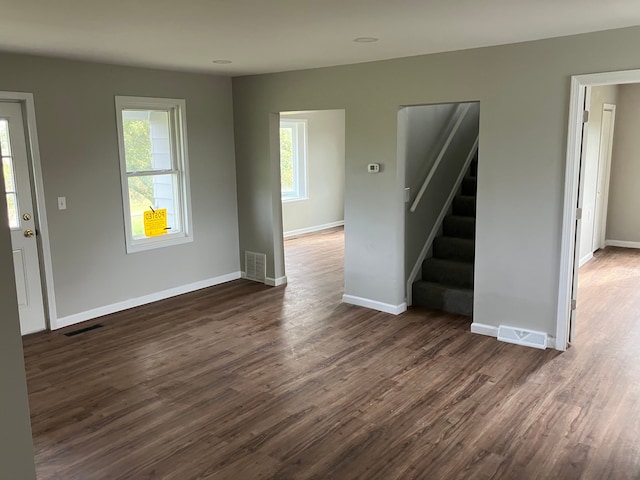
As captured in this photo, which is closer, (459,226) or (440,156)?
(440,156)

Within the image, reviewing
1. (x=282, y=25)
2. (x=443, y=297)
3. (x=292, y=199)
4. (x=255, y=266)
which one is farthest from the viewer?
(x=292, y=199)

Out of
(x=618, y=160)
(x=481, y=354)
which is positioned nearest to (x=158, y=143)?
(x=481, y=354)

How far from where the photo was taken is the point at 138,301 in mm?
5449

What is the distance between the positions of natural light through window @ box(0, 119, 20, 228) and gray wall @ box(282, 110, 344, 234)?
506 centimetres

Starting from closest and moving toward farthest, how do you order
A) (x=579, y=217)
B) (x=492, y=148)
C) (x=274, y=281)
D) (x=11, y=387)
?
(x=11, y=387), (x=579, y=217), (x=492, y=148), (x=274, y=281)

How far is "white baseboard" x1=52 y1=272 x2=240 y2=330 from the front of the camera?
16.1 feet

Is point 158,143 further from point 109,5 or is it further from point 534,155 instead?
point 534,155

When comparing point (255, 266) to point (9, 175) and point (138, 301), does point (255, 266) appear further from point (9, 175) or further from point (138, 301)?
point (9, 175)

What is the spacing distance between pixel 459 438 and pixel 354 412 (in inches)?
25.3

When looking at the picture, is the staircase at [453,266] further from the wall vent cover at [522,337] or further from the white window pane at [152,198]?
the white window pane at [152,198]

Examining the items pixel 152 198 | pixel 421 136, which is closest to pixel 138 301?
pixel 152 198

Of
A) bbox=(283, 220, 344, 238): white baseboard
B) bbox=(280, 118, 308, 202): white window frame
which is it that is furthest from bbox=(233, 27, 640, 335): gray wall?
bbox=(283, 220, 344, 238): white baseboard

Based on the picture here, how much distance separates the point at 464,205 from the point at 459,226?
0.28 meters

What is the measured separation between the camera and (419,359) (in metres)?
4.05
